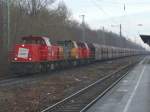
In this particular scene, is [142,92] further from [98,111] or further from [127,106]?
[98,111]

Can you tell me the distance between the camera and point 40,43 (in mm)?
36250

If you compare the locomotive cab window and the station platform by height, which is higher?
the locomotive cab window

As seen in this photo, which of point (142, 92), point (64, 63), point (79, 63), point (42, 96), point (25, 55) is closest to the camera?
point (42, 96)

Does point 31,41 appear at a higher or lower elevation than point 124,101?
higher

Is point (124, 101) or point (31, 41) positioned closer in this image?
point (124, 101)

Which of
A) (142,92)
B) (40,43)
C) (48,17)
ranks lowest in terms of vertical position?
(142,92)

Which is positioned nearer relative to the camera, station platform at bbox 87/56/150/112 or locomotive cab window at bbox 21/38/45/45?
station platform at bbox 87/56/150/112

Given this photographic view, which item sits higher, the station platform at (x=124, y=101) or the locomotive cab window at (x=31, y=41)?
the locomotive cab window at (x=31, y=41)

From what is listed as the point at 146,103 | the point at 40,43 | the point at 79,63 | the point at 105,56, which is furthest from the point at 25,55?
the point at 105,56

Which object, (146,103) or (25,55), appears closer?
(146,103)

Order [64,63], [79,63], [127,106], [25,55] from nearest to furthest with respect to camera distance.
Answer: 1. [127,106]
2. [25,55]
3. [64,63]
4. [79,63]

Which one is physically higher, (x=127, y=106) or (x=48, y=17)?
(x=48, y=17)

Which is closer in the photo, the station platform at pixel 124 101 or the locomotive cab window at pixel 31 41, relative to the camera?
the station platform at pixel 124 101

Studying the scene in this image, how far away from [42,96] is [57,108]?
4.36m
